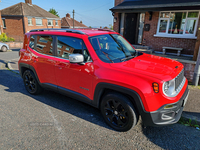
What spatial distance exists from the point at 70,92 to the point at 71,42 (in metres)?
1.19

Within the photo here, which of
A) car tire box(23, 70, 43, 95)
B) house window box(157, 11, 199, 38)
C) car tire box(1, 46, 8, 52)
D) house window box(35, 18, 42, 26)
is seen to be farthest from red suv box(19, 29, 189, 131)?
house window box(35, 18, 42, 26)

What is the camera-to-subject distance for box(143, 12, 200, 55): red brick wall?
854 cm

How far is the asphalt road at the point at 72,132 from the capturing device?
8.89 feet

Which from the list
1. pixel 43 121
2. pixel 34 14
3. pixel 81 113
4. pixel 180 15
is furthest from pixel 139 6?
pixel 34 14

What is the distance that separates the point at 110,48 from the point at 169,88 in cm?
155

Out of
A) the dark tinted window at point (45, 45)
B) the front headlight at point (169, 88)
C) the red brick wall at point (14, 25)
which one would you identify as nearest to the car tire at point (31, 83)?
the dark tinted window at point (45, 45)

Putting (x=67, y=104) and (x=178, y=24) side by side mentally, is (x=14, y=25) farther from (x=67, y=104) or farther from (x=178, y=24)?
(x=67, y=104)

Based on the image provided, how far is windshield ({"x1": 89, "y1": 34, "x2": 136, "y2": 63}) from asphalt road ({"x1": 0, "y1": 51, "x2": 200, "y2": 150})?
1.49 metres

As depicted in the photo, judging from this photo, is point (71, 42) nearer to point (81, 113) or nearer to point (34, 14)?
point (81, 113)

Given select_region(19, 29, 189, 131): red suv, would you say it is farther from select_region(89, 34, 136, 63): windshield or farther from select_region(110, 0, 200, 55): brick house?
select_region(110, 0, 200, 55): brick house

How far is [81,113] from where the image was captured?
3734mm

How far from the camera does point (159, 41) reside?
9.56 m

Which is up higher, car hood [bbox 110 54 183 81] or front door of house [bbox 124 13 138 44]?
front door of house [bbox 124 13 138 44]

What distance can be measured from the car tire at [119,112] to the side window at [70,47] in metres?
0.98
